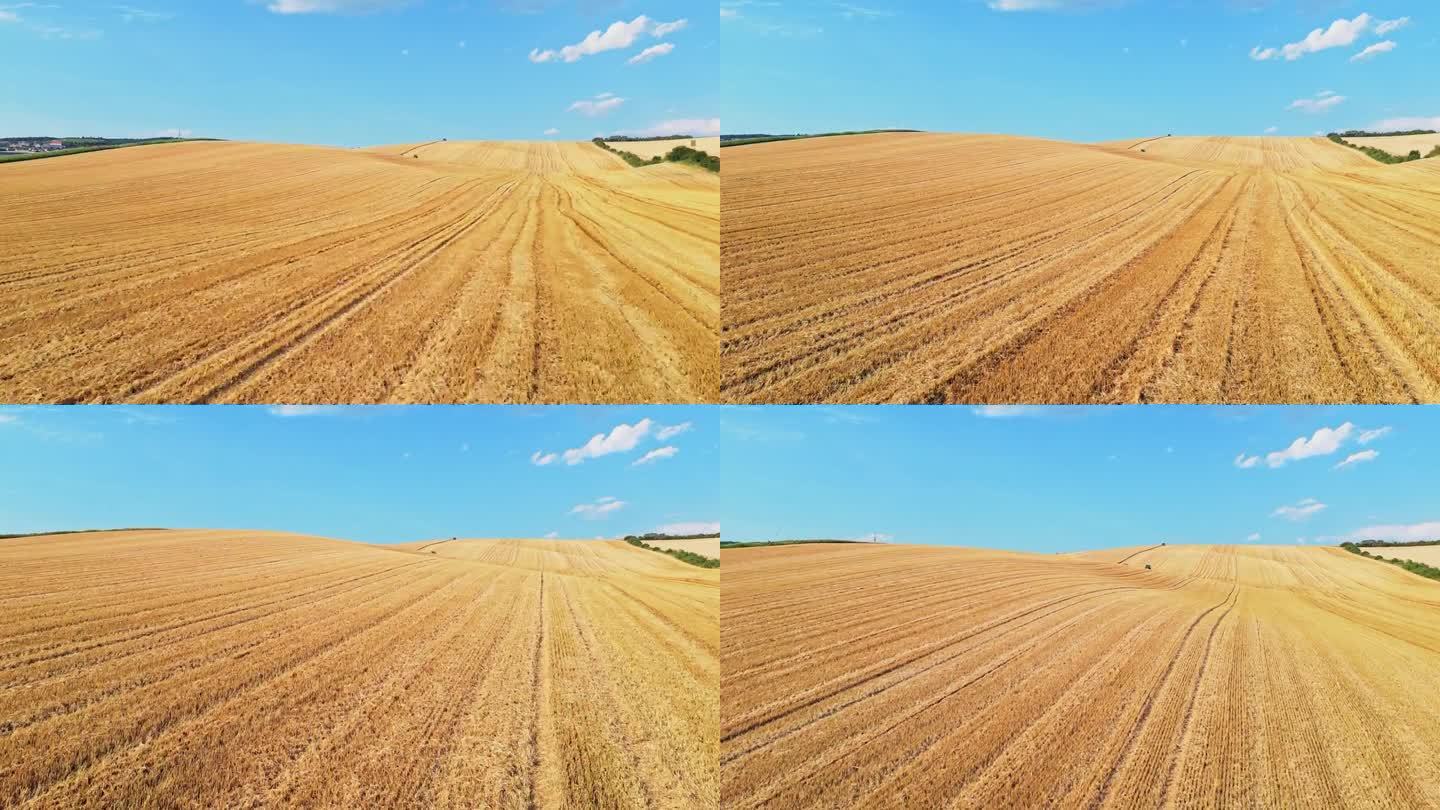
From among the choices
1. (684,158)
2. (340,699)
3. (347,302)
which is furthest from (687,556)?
(684,158)

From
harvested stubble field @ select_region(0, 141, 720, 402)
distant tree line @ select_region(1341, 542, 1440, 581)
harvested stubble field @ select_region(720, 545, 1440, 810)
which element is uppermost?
harvested stubble field @ select_region(0, 141, 720, 402)

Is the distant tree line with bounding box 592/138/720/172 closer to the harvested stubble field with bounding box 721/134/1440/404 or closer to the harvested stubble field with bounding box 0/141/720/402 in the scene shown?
the harvested stubble field with bounding box 721/134/1440/404

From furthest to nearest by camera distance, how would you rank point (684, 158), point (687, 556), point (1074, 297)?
point (684, 158) → point (687, 556) → point (1074, 297)

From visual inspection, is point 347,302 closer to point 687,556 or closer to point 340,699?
point 340,699

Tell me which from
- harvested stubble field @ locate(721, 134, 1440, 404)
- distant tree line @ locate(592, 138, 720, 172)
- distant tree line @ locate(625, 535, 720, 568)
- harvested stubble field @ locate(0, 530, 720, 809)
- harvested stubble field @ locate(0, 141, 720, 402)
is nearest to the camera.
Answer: harvested stubble field @ locate(0, 530, 720, 809)

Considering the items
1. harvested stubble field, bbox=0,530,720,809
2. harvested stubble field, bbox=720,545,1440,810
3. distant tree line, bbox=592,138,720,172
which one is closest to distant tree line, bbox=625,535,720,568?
harvested stubble field, bbox=720,545,1440,810

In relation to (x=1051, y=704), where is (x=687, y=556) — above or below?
below

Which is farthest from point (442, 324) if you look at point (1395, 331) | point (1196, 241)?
point (1196, 241)
